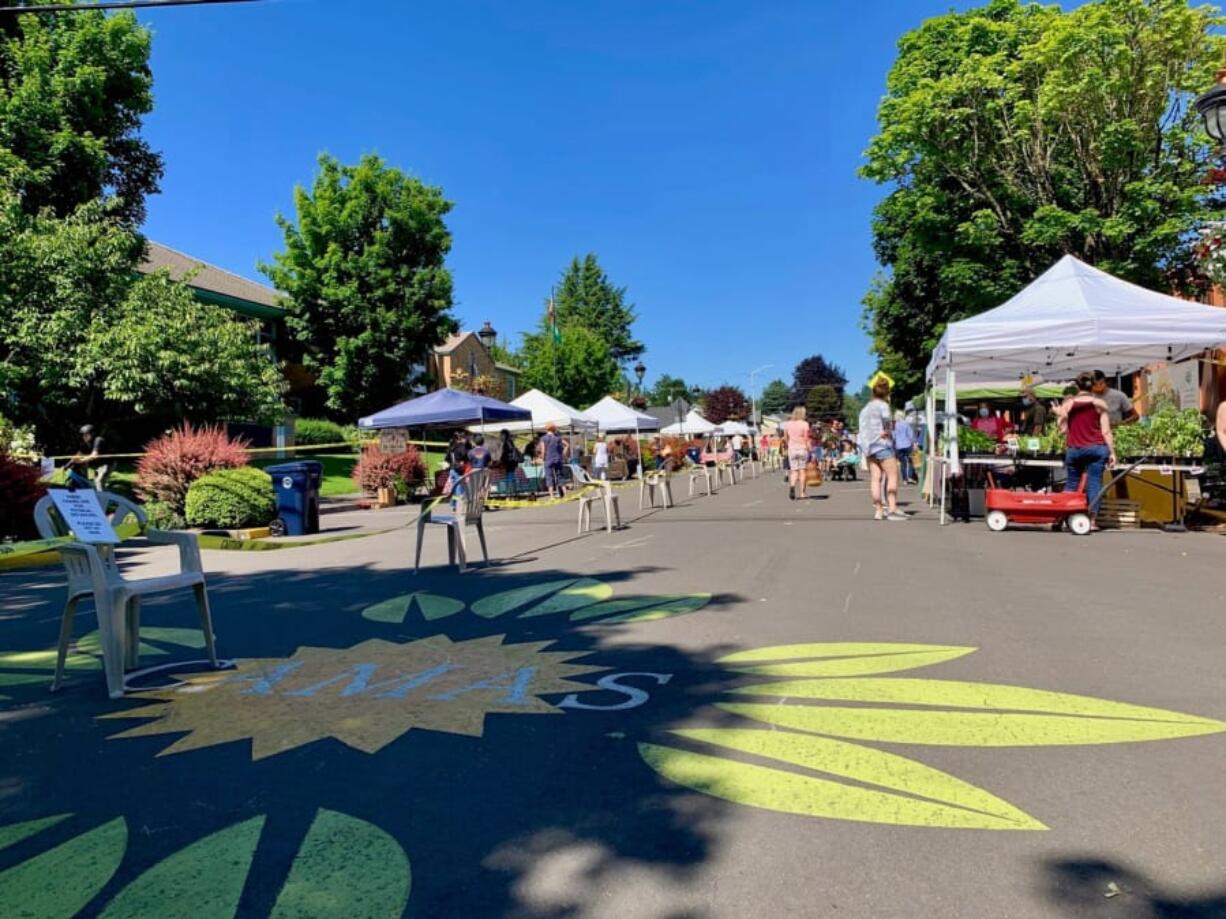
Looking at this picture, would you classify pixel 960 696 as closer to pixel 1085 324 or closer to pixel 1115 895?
pixel 1115 895

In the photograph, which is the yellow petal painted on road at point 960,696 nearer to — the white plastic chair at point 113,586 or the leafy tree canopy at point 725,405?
the white plastic chair at point 113,586

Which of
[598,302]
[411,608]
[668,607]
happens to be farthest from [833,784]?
[598,302]

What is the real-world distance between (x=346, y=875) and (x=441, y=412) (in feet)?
55.0

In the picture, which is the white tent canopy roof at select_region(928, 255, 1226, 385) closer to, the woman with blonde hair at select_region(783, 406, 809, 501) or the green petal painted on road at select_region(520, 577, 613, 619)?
the woman with blonde hair at select_region(783, 406, 809, 501)

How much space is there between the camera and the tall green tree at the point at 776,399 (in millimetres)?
123812

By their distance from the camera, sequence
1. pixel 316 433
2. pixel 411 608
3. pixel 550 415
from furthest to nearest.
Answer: pixel 316 433 < pixel 550 415 < pixel 411 608

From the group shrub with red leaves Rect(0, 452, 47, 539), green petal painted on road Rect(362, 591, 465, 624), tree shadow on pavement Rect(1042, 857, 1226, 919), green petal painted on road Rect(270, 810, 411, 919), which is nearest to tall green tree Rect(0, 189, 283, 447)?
shrub with red leaves Rect(0, 452, 47, 539)

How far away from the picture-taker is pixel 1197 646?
190 inches

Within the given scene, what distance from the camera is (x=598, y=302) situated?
79.6 meters

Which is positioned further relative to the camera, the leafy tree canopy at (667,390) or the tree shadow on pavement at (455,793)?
the leafy tree canopy at (667,390)

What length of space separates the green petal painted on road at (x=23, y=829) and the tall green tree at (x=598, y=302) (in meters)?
76.5

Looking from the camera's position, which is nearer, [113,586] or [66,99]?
[113,586]

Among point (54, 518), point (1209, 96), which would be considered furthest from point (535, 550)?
point (1209, 96)

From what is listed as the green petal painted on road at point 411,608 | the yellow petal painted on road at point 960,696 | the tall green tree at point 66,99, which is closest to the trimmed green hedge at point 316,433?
the tall green tree at point 66,99
